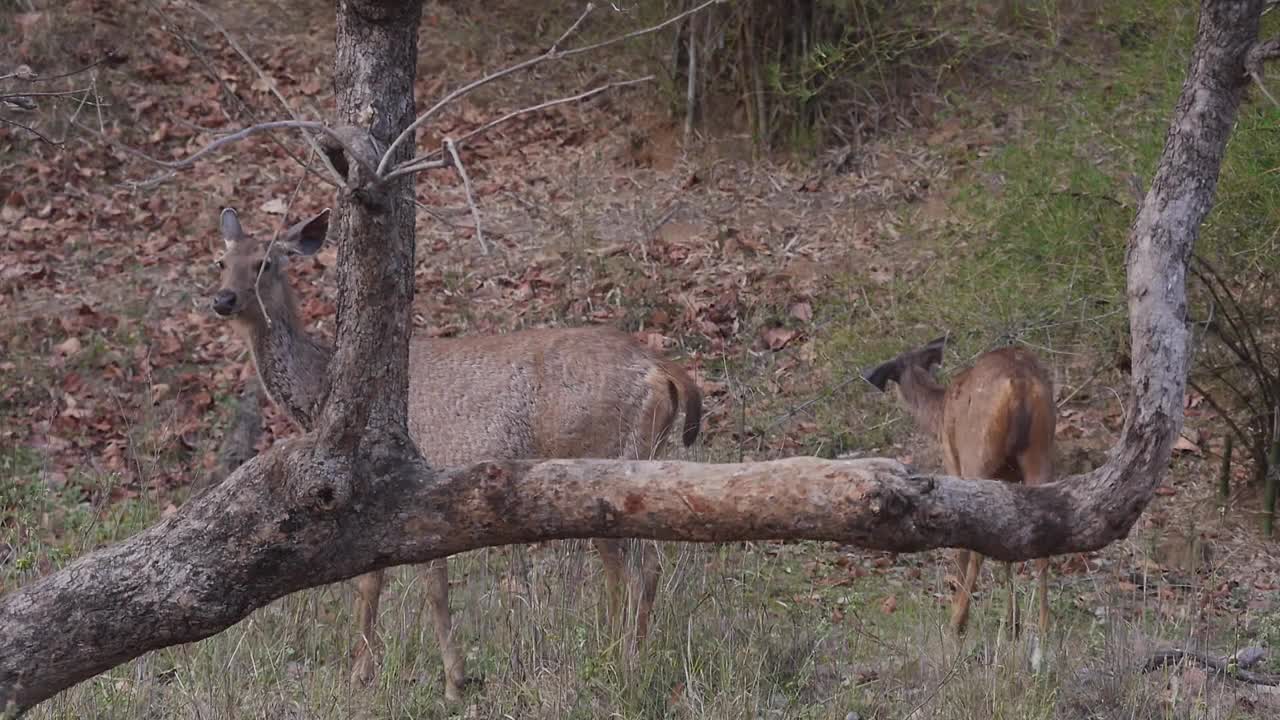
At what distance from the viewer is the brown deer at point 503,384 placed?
23.6ft

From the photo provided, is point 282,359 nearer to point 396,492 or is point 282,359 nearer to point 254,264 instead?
point 254,264

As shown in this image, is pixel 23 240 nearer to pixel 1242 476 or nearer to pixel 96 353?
pixel 96 353

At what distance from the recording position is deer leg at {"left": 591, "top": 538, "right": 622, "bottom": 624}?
6301 mm

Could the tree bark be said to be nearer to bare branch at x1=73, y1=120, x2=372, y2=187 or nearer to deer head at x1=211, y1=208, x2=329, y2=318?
bare branch at x1=73, y1=120, x2=372, y2=187

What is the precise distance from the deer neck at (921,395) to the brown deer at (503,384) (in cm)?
143

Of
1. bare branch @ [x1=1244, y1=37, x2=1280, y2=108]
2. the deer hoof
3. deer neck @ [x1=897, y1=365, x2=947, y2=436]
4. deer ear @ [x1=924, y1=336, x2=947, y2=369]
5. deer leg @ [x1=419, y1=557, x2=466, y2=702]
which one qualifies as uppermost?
bare branch @ [x1=1244, y1=37, x2=1280, y2=108]

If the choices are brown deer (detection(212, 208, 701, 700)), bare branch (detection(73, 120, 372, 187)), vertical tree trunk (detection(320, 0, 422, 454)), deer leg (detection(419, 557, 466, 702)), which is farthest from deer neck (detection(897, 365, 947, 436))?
bare branch (detection(73, 120, 372, 187))

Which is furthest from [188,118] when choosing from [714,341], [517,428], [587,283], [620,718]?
[620,718]

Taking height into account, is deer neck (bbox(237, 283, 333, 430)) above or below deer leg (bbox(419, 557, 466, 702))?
above

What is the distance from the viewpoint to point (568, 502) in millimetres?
4184

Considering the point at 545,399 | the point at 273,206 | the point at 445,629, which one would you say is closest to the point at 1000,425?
the point at 545,399

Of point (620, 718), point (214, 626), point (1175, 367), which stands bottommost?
point (620, 718)

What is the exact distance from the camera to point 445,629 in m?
6.43

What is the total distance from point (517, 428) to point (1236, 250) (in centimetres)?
412
